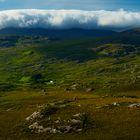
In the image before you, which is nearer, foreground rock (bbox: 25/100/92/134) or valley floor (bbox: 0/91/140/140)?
valley floor (bbox: 0/91/140/140)

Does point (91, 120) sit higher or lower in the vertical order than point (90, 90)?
higher

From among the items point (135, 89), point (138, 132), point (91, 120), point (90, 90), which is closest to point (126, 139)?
point (138, 132)

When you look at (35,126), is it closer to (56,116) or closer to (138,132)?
(56,116)

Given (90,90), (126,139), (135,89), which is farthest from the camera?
(90,90)

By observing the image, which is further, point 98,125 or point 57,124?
point 57,124

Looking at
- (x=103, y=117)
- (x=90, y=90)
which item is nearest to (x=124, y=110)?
(x=103, y=117)

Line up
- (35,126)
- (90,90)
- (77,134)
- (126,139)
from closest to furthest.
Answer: (126,139) → (77,134) → (35,126) → (90,90)

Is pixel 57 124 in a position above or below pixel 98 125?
below

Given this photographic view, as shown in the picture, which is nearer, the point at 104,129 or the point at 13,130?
the point at 104,129

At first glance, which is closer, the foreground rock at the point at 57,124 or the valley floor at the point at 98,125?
the valley floor at the point at 98,125

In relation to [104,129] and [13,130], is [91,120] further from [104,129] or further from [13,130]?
[13,130]
